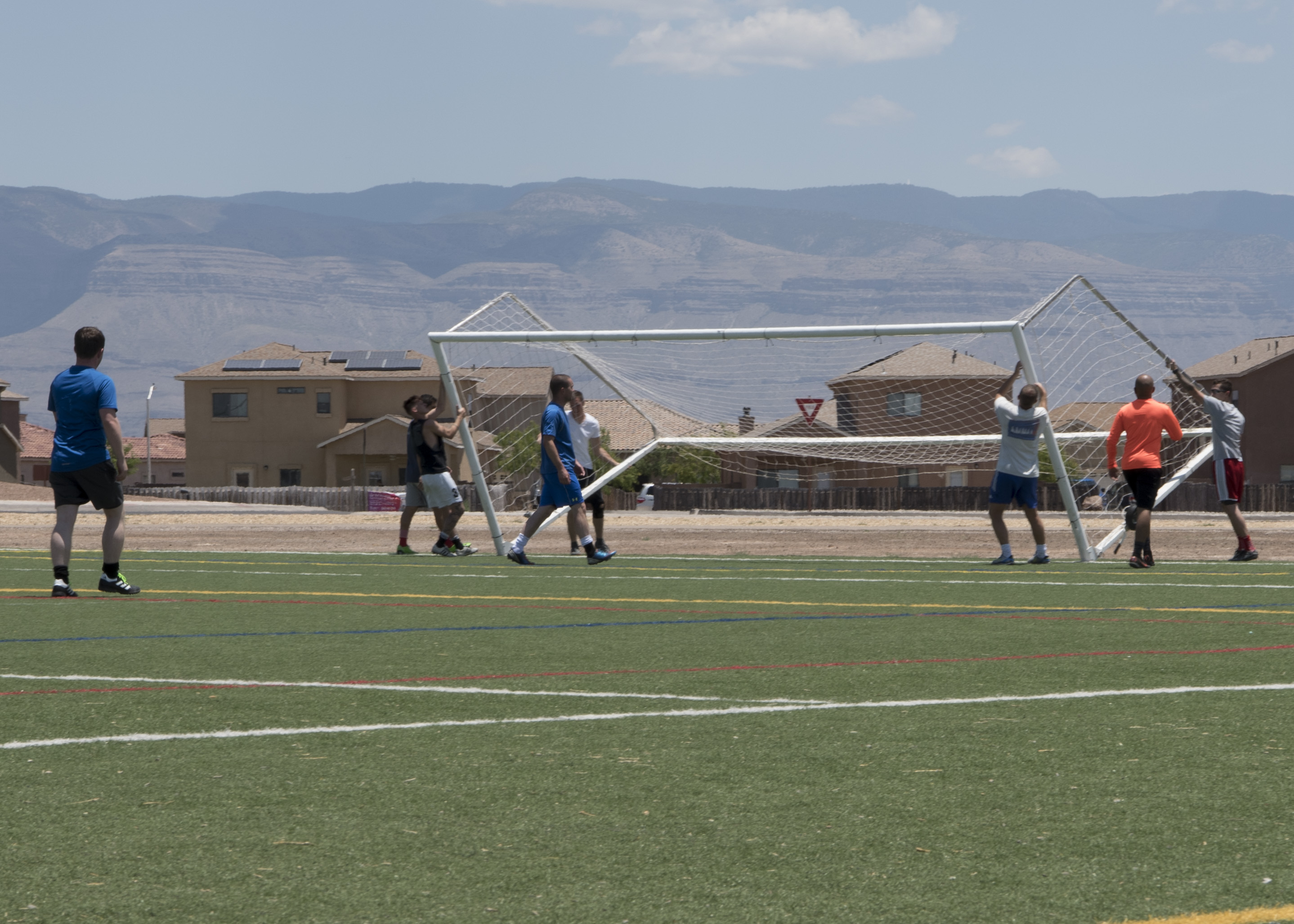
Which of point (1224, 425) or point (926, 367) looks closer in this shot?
point (1224, 425)

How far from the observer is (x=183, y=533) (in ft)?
98.9

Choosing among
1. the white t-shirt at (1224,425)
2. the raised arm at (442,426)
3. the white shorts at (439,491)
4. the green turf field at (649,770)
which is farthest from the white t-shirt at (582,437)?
the green turf field at (649,770)

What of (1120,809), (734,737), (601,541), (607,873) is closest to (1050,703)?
(734,737)

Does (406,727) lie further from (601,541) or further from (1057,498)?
(1057,498)

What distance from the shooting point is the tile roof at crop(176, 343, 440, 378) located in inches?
3214

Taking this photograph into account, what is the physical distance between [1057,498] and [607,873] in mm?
42816

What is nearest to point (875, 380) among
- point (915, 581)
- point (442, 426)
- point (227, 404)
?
point (227, 404)

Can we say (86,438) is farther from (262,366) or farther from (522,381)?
(522,381)

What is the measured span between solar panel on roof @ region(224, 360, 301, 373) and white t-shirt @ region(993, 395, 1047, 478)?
7108cm

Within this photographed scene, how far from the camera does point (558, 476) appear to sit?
14188 mm

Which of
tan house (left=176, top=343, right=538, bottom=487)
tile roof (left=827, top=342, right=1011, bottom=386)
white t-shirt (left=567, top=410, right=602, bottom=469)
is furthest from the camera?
tan house (left=176, top=343, right=538, bottom=487)

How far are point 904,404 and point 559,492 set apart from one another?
3766 cm

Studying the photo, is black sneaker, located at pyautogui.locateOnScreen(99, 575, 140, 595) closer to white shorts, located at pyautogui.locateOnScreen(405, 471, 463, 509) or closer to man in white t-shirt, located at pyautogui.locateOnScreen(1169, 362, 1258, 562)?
white shorts, located at pyautogui.locateOnScreen(405, 471, 463, 509)

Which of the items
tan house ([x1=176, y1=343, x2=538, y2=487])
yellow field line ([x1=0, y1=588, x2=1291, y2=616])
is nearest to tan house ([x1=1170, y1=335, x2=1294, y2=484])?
tan house ([x1=176, y1=343, x2=538, y2=487])
